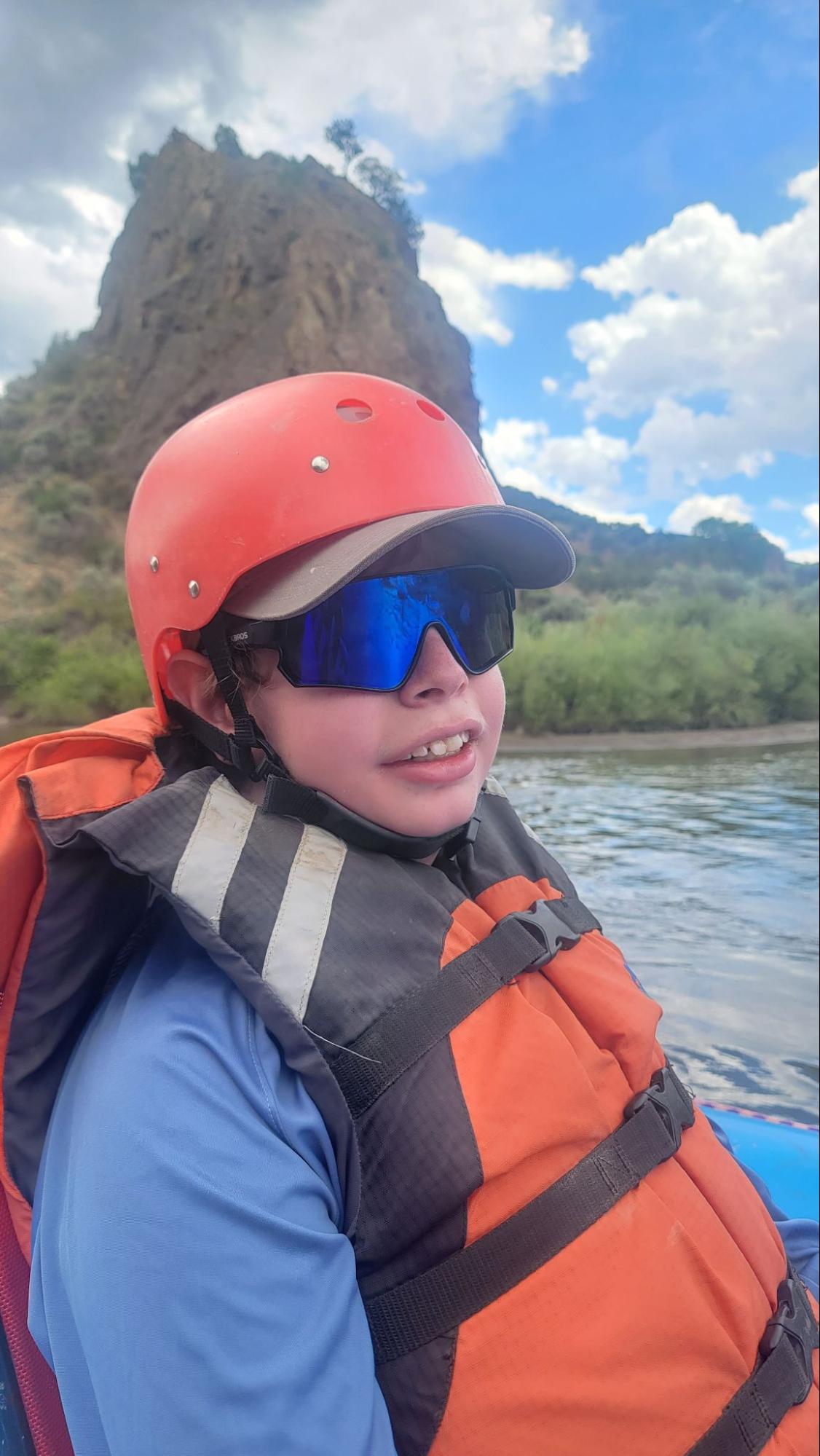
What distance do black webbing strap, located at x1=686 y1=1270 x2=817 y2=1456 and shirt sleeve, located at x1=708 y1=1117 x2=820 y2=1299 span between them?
0.88 ft

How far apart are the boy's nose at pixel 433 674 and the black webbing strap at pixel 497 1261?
51 cm

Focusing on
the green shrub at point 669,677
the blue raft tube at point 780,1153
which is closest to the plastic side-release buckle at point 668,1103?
the blue raft tube at point 780,1153

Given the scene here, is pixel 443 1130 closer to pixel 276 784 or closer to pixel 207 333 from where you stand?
pixel 276 784

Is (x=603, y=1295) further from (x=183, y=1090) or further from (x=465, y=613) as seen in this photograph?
(x=465, y=613)

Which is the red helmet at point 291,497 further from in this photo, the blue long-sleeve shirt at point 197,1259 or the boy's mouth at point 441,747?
the blue long-sleeve shirt at point 197,1259

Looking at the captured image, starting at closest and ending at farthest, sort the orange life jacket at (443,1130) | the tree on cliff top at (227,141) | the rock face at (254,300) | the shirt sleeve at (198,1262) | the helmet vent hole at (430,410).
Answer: the shirt sleeve at (198,1262)
the orange life jacket at (443,1130)
the helmet vent hole at (430,410)
the rock face at (254,300)
the tree on cliff top at (227,141)

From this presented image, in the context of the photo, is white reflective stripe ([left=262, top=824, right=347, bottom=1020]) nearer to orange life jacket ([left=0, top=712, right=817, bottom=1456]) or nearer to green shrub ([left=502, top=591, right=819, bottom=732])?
orange life jacket ([left=0, top=712, right=817, bottom=1456])

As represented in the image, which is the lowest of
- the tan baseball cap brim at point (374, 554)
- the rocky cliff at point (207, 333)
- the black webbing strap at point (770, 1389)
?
the black webbing strap at point (770, 1389)

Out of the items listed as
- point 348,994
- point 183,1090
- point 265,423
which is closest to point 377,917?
point 348,994

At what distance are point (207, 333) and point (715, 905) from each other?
32426 millimetres

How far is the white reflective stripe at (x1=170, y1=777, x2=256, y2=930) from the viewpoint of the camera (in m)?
0.78

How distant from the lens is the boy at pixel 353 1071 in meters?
0.61

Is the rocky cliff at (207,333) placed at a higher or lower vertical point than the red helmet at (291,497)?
higher

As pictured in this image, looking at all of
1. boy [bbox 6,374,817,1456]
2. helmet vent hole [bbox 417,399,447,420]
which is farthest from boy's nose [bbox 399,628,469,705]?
helmet vent hole [bbox 417,399,447,420]
